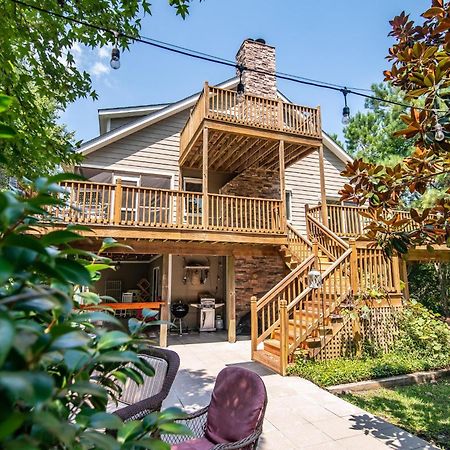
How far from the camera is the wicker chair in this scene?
256 centimetres

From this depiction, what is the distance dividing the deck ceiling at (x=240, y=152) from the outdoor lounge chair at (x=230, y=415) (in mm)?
6921

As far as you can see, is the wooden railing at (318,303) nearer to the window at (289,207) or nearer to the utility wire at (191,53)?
the utility wire at (191,53)

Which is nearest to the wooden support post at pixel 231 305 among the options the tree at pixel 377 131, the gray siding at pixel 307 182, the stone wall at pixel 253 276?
the stone wall at pixel 253 276

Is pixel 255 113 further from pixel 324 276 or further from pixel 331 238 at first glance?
pixel 324 276

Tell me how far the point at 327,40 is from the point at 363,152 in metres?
11.4

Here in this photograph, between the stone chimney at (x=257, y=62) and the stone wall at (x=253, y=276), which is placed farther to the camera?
the stone chimney at (x=257, y=62)

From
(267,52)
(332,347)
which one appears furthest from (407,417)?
(267,52)

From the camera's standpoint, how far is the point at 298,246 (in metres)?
8.98

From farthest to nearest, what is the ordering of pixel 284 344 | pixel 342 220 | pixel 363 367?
pixel 342 220 < pixel 363 367 < pixel 284 344

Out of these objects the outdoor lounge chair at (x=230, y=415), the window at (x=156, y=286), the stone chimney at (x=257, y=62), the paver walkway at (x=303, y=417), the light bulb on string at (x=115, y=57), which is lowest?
the paver walkway at (x=303, y=417)

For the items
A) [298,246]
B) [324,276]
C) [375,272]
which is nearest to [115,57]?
[324,276]

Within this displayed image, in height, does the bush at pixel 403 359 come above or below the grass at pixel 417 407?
above

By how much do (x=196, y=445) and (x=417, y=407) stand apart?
155 inches

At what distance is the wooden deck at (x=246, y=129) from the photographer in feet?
27.9
